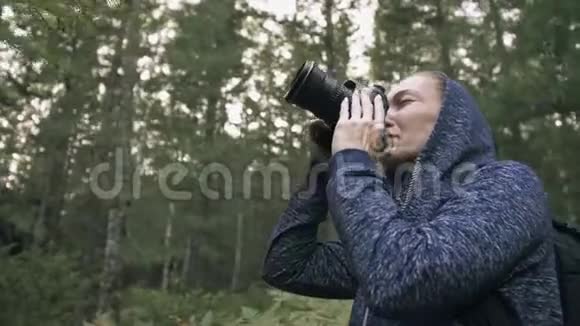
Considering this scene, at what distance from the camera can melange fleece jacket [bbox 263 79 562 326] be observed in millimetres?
1204

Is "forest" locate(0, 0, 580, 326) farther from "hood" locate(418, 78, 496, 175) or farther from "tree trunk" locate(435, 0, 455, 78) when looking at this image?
"hood" locate(418, 78, 496, 175)

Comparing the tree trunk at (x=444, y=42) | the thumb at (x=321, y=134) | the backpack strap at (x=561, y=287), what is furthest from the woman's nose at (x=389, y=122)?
the tree trunk at (x=444, y=42)

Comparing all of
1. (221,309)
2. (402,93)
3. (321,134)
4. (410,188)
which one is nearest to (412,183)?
(410,188)

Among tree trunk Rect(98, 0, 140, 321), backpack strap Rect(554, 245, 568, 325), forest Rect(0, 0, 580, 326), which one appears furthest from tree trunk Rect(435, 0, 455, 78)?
backpack strap Rect(554, 245, 568, 325)

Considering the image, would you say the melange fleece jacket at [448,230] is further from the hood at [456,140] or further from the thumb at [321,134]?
the thumb at [321,134]

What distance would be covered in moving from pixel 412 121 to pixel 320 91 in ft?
1.11

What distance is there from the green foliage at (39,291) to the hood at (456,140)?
6.57 meters

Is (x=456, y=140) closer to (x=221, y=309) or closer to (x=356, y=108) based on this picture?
(x=356, y=108)

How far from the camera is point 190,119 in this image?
1694cm

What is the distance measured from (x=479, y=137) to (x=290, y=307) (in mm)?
8179

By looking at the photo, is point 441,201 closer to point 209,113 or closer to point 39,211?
point 39,211

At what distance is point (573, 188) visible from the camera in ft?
35.6

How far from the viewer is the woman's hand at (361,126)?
147 cm

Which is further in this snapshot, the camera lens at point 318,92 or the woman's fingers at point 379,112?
the camera lens at point 318,92
